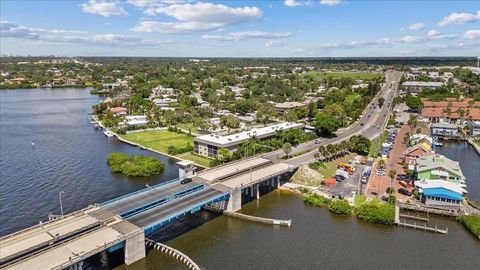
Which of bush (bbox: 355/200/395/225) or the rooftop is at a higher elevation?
the rooftop

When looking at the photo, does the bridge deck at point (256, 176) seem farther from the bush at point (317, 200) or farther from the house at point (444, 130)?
the house at point (444, 130)

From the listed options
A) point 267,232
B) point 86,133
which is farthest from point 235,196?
point 86,133

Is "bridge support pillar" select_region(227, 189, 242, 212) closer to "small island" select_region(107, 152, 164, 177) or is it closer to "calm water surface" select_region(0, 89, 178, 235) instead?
"calm water surface" select_region(0, 89, 178, 235)

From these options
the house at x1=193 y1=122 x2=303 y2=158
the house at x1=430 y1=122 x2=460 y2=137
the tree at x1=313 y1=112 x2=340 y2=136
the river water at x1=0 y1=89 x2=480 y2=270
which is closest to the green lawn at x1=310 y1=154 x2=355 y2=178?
the river water at x1=0 y1=89 x2=480 y2=270

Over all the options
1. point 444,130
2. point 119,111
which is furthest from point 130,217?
point 119,111

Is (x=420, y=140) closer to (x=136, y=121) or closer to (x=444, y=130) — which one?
(x=444, y=130)

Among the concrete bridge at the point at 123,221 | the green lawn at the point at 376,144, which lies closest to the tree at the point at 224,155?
the concrete bridge at the point at 123,221
